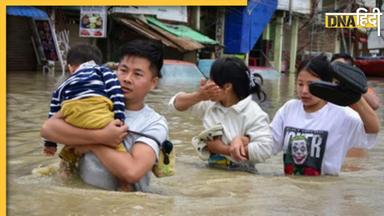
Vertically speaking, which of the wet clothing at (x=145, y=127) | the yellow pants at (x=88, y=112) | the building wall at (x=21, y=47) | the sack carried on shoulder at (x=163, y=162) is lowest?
the building wall at (x=21, y=47)

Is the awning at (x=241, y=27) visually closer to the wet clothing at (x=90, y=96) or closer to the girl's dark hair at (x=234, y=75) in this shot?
the girl's dark hair at (x=234, y=75)

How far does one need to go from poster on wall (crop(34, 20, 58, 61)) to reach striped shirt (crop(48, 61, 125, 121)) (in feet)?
48.6

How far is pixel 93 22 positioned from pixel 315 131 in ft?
47.4

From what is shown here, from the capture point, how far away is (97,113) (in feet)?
8.01

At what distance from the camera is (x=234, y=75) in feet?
11.8

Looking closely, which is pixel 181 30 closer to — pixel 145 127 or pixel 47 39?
pixel 47 39

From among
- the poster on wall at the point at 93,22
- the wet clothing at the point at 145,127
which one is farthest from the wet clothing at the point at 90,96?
the poster on wall at the point at 93,22

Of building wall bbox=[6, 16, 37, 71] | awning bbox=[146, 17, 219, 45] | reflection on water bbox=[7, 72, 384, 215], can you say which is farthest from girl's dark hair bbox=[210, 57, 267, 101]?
awning bbox=[146, 17, 219, 45]

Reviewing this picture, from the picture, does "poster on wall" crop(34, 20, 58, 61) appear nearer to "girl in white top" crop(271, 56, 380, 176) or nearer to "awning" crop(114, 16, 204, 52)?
"awning" crop(114, 16, 204, 52)

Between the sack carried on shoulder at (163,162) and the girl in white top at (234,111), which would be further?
the girl in white top at (234,111)

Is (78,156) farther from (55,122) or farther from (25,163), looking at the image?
(25,163)

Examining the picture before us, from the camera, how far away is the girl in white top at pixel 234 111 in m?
3.54

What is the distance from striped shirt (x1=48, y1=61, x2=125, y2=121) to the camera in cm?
246

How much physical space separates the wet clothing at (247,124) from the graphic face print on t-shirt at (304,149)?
0.47 ft
